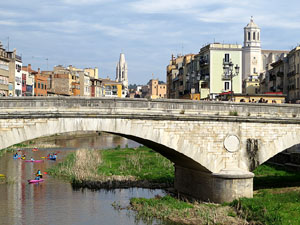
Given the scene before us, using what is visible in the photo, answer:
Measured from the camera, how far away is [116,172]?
39.0 meters

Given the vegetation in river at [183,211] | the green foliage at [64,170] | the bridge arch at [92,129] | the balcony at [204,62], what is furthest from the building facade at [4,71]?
the bridge arch at [92,129]

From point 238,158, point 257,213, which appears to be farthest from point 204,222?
point 238,158

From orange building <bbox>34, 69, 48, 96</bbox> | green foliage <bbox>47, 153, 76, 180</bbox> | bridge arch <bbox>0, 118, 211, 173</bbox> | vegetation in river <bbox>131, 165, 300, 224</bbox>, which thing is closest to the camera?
bridge arch <bbox>0, 118, 211, 173</bbox>

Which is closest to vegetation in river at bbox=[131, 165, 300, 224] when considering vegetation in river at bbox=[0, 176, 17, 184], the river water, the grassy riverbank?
the river water

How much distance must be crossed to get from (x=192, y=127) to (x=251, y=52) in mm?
104737

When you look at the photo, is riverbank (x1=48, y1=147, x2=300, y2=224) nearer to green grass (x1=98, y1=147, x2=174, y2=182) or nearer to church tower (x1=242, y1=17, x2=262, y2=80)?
green grass (x1=98, y1=147, x2=174, y2=182)

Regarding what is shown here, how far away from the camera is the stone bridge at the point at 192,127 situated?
24219mm

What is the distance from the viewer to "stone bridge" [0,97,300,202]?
2422 centimetres

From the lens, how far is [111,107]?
2569 cm

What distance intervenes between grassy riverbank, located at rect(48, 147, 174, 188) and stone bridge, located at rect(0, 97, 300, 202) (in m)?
5.62

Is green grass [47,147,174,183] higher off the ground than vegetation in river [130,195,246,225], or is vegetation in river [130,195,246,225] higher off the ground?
green grass [47,147,174,183]

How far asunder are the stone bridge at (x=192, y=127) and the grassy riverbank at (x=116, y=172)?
18.4 feet

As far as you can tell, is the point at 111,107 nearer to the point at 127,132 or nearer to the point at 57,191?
the point at 127,132

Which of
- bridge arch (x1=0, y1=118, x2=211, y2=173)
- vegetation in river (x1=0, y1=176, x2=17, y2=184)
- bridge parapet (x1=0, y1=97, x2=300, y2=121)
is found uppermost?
bridge parapet (x1=0, y1=97, x2=300, y2=121)
